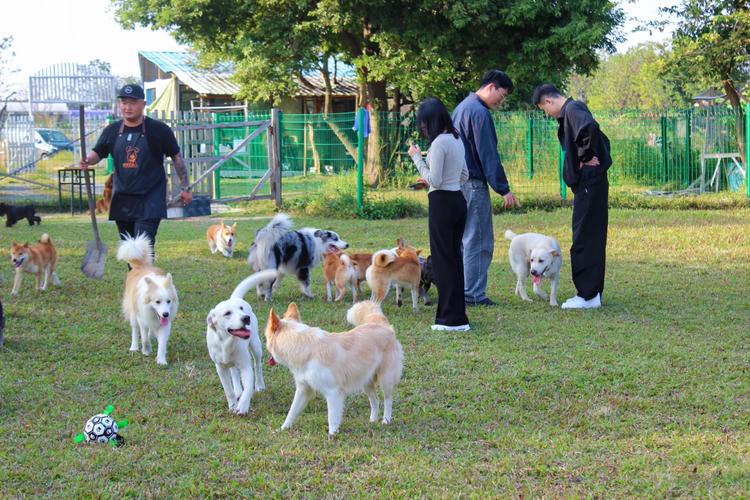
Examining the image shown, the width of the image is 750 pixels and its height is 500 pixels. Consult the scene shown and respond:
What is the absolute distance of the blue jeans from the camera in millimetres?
7809

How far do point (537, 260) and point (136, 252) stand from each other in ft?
12.1

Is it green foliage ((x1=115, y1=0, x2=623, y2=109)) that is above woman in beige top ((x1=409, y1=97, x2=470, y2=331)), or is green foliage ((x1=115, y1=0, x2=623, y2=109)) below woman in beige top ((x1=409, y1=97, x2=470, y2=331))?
above

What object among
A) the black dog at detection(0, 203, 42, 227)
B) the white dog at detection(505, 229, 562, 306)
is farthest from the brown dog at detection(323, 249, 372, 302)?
the black dog at detection(0, 203, 42, 227)

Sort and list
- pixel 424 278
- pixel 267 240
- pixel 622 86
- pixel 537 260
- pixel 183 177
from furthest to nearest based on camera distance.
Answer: pixel 622 86 → pixel 267 240 → pixel 424 278 → pixel 537 260 → pixel 183 177

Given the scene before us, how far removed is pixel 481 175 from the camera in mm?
7777

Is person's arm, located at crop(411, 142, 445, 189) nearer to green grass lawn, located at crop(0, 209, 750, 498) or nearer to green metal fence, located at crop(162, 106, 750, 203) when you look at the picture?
green grass lawn, located at crop(0, 209, 750, 498)

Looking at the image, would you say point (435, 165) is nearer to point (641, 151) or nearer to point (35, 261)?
point (35, 261)

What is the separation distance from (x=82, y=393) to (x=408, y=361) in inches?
87.0

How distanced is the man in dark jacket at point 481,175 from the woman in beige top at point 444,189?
797mm

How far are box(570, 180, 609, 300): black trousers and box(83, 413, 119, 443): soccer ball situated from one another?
4800 millimetres

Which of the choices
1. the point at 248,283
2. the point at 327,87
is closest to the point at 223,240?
the point at 248,283

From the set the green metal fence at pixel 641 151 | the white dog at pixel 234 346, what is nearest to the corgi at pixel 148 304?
the white dog at pixel 234 346

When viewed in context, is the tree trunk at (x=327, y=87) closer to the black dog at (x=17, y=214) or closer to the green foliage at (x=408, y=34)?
the green foliage at (x=408, y=34)

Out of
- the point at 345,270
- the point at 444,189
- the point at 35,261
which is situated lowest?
the point at 345,270
